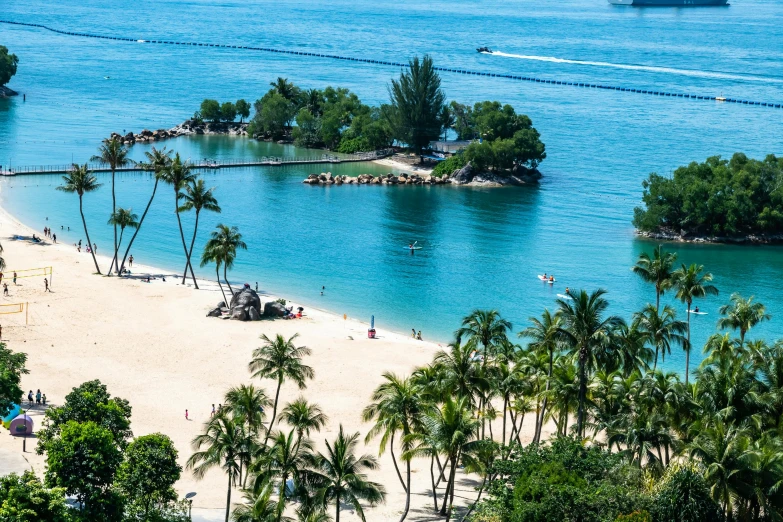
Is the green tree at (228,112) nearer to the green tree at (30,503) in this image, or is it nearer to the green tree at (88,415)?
the green tree at (88,415)

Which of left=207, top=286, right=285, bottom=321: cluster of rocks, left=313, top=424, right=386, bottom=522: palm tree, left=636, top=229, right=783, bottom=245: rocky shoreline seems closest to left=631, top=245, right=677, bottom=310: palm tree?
left=207, top=286, right=285, bottom=321: cluster of rocks

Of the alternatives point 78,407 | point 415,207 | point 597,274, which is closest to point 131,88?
point 415,207

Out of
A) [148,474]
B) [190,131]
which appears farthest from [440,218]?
[148,474]

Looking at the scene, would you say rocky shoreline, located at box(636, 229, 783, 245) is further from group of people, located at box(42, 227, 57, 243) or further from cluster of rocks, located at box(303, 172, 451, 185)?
group of people, located at box(42, 227, 57, 243)

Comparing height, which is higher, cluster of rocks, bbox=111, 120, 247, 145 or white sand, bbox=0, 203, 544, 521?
cluster of rocks, bbox=111, 120, 247, 145

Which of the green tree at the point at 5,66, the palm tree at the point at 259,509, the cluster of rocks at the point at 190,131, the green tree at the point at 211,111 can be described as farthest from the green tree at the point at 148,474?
the green tree at the point at 5,66
